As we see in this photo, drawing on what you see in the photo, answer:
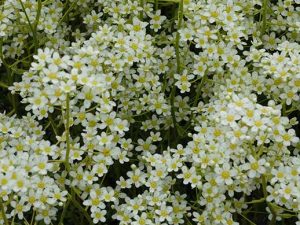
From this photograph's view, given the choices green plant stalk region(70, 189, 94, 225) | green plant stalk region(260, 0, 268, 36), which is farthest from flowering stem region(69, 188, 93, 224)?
green plant stalk region(260, 0, 268, 36)

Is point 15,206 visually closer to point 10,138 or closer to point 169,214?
point 10,138

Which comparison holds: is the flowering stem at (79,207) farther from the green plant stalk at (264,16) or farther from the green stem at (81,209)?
the green plant stalk at (264,16)

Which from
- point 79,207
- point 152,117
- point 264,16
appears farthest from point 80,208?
point 264,16

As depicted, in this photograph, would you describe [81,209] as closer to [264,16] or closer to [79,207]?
[79,207]

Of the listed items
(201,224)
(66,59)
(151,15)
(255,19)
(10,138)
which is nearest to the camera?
(66,59)

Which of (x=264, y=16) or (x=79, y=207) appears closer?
(x=79, y=207)

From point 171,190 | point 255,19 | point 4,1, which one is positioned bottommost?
point 171,190

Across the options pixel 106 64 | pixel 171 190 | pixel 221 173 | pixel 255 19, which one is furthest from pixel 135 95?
pixel 255 19

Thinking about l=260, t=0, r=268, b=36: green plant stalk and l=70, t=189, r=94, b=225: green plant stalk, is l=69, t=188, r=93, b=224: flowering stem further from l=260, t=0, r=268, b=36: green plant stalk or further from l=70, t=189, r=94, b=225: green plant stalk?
l=260, t=0, r=268, b=36: green plant stalk
